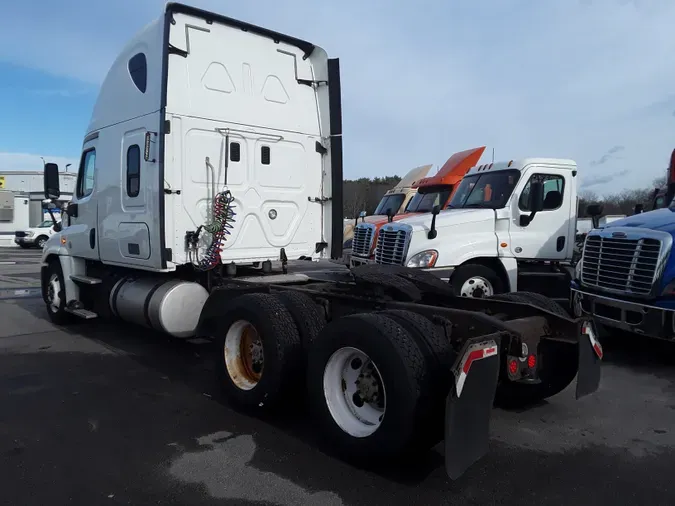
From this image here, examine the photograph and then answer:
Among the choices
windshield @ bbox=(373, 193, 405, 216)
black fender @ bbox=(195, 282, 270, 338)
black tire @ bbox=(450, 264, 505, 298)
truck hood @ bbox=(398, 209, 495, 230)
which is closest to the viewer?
black fender @ bbox=(195, 282, 270, 338)

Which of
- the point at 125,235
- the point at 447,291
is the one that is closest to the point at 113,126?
the point at 125,235

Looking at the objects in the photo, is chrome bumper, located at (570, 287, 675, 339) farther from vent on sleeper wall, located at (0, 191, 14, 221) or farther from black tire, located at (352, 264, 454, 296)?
vent on sleeper wall, located at (0, 191, 14, 221)

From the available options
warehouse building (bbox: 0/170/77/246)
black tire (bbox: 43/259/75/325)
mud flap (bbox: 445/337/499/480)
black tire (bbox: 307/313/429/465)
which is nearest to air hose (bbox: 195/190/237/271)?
black tire (bbox: 307/313/429/465)

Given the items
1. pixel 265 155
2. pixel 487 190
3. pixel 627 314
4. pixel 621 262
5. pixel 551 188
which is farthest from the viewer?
pixel 487 190

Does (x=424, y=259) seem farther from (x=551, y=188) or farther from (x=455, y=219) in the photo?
(x=551, y=188)

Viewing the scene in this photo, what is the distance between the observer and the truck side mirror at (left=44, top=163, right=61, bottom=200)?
330 inches

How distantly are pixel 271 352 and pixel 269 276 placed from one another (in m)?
2.28

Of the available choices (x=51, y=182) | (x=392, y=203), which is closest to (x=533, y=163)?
(x=392, y=203)

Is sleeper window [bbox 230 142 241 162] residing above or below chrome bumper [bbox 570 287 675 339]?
above

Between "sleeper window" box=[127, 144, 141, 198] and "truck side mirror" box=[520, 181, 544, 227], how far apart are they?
5.84 metres

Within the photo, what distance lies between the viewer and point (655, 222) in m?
6.68

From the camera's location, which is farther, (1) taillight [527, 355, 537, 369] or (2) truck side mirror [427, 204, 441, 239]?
(2) truck side mirror [427, 204, 441, 239]

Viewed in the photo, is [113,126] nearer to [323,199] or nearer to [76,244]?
[76,244]

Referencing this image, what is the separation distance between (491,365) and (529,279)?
6067 millimetres
